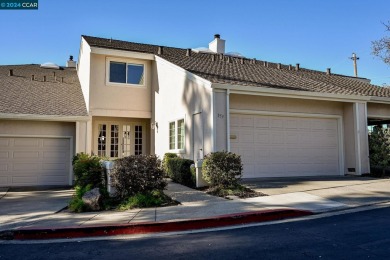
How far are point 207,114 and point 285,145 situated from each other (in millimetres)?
3843

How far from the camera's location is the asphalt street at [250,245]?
5.02 m

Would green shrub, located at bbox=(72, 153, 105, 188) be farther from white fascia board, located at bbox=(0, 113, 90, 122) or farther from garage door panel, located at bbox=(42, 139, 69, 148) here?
garage door panel, located at bbox=(42, 139, 69, 148)

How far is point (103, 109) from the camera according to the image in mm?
16234

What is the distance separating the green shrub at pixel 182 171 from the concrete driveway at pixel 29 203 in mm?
3916

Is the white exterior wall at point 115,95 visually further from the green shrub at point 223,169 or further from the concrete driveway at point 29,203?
the green shrub at point 223,169

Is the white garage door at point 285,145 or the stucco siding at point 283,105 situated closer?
the stucco siding at point 283,105

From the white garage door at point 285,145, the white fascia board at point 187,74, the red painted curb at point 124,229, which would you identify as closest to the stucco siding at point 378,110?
the white garage door at point 285,145

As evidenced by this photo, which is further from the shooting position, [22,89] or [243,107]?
[22,89]

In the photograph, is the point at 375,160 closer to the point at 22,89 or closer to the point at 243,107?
the point at 243,107

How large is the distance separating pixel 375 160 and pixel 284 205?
791 cm

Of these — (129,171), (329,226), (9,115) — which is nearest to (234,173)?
(129,171)

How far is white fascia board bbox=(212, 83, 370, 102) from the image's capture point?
11950 millimetres

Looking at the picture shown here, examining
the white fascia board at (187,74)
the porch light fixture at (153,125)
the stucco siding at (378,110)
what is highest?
the white fascia board at (187,74)

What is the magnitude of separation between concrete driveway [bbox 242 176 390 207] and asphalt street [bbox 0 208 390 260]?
8.47 feet
